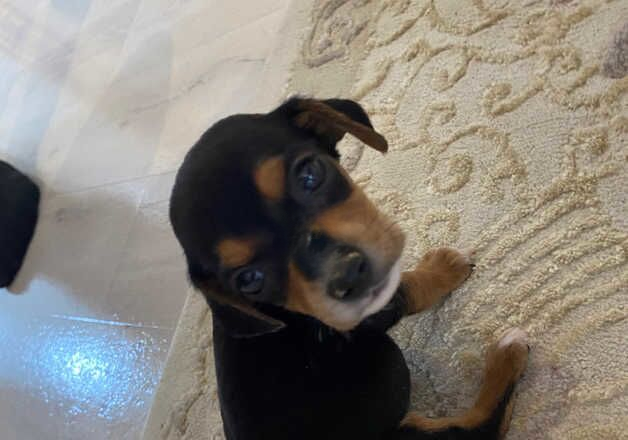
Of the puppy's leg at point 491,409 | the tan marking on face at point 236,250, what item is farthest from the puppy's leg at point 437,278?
the tan marking on face at point 236,250

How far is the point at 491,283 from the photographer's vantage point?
1.87 meters

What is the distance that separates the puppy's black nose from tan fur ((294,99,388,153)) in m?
0.34

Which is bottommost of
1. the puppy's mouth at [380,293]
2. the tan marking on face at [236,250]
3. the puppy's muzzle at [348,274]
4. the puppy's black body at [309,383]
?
the puppy's black body at [309,383]

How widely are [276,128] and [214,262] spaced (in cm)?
35

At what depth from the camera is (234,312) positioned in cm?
148

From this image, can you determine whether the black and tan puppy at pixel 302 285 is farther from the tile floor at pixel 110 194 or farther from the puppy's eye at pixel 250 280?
the tile floor at pixel 110 194

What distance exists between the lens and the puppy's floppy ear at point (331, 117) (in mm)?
1553

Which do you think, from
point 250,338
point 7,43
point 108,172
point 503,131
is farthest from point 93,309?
point 7,43

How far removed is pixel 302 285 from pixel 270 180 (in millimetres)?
245

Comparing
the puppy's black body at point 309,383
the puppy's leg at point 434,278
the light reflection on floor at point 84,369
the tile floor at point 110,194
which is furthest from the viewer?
the tile floor at point 110,194

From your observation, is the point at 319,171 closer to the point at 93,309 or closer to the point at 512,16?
the point at 512,16

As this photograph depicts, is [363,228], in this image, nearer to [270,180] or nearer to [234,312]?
[270,180]

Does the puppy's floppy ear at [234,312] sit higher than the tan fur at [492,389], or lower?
higher

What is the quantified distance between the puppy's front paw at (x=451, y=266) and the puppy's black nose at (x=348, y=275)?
0.54 meters
